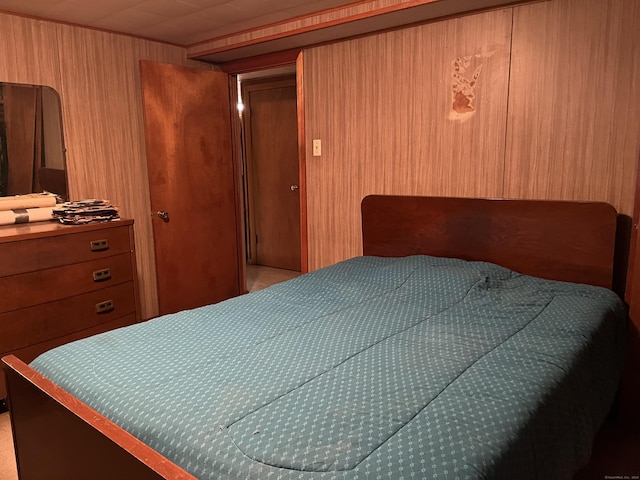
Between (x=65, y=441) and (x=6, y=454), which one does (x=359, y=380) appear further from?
(x=6, y=454)

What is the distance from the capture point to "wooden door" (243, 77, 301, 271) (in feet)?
15.9

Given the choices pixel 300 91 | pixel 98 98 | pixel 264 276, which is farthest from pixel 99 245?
pixel 264 276

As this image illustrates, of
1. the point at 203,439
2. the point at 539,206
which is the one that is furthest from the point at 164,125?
the point at 203,439

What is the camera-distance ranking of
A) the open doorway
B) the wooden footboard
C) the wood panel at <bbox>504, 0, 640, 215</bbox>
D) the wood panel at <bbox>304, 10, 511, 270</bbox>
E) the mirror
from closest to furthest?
the wooden footboard < the wood panel at <bbox>504, 0, 640, 215</bbox> < the wood panel at <bbox>304, 10, 511, 270</bbox> < the mirror < the open doorway

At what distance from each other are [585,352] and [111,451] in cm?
148

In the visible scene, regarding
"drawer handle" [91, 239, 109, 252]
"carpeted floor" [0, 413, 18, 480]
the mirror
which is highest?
the mirror

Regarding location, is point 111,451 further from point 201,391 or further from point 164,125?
point 164,125

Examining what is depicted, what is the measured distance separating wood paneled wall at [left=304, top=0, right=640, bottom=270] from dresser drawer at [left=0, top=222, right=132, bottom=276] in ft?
4.40

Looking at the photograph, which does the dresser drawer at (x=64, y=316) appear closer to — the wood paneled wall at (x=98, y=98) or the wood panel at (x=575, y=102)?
the wood paneled wall at (x=98, y=98)

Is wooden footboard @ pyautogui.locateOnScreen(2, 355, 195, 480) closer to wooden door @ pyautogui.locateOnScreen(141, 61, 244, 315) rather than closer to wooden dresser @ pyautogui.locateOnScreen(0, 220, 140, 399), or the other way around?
wooden dresser @ pyautogui.locateOnScreen(0, 220, 140, 399)

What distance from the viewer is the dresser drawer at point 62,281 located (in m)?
2.26

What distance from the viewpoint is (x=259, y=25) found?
305cm

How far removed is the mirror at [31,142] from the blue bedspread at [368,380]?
1.69m

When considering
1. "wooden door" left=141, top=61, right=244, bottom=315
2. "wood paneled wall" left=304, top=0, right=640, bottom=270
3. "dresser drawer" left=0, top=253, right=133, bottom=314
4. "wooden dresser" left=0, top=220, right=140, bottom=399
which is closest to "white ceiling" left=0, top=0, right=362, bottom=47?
"wooden door" left=141, top=61, right=244, bottom=315
